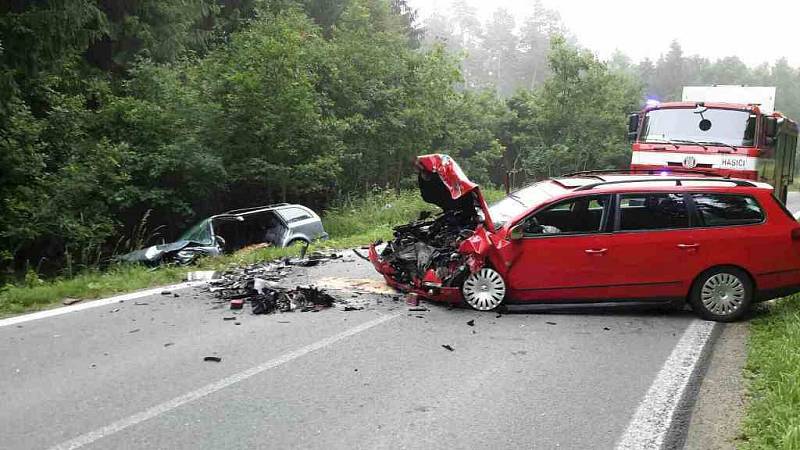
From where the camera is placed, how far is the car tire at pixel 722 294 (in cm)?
706

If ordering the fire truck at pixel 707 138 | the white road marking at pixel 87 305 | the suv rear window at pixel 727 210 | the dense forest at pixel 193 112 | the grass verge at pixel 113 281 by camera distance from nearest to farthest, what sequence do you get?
the white road marking at pixel 87 305, the suv rear window at pixel 727 210, the grass verge at pixel 113 281, the fire truck at pixel 707 138, the dense forest at pixel 193 112

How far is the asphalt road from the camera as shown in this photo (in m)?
4.19

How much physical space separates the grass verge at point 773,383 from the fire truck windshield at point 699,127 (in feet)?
20.3

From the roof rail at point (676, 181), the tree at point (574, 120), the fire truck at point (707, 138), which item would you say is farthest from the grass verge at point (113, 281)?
the tree at point (574, 120)

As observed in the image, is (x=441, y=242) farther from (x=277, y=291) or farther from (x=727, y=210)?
(x=727, y=210)

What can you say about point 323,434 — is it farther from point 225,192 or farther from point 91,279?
point 225,192

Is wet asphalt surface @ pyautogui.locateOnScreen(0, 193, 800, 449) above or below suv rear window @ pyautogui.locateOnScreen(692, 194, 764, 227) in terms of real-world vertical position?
below

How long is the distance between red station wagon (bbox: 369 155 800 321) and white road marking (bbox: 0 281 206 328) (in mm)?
3560

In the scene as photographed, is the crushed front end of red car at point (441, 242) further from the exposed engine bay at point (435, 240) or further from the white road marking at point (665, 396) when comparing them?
the white road marking at point (665, 396)

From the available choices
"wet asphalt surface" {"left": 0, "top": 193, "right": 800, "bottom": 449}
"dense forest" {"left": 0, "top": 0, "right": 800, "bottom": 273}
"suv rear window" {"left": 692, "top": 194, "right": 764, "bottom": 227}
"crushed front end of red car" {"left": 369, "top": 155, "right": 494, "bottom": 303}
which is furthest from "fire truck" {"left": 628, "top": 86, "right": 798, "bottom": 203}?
"wet asphalt surface" {"left": 0, "top": 193, "right": 800, "bottom": 449}

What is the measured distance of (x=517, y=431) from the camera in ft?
14.0

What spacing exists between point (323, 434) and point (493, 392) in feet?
4.79

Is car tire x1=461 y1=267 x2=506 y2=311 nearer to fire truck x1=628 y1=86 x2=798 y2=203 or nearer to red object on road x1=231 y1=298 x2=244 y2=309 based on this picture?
red object on road x1=231 y1=298 x2=244 y2=309

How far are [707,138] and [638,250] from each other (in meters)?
6.76
